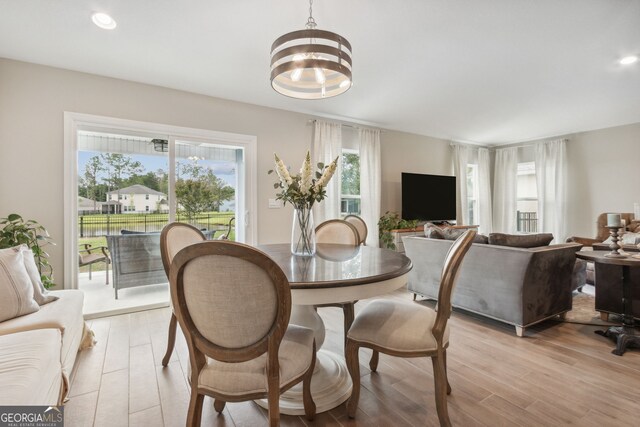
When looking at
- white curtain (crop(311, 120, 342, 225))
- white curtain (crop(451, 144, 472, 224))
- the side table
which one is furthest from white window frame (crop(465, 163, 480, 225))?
the side table

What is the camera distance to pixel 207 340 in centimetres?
110

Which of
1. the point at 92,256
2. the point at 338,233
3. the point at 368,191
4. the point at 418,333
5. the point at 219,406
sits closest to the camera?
the point at 418,333

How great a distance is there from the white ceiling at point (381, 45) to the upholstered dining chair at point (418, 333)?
77.2 inches

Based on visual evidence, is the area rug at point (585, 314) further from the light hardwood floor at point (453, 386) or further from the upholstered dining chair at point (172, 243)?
the upholstered dining chair at point (172, 243)

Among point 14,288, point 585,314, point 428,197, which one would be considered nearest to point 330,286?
point 14,288

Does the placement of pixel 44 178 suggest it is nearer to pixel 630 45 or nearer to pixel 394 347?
pixel 394 347

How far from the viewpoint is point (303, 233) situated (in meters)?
1.96

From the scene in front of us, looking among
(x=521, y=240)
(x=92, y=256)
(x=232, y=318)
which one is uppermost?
(x=521, y=240)

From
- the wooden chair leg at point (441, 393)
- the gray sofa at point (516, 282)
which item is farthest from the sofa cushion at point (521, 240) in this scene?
the wooden chair leg at point (441, 393)

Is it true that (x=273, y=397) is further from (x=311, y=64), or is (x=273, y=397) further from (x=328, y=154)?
(x=328, y=154)

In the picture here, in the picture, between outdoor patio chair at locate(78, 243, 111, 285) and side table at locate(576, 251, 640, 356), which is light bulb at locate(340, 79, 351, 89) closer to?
side table at locate(576, 251, 640, 356)

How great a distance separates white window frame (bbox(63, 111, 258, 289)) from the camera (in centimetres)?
303

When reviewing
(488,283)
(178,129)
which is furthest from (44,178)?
(488,283)

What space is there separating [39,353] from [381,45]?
3166 mm
